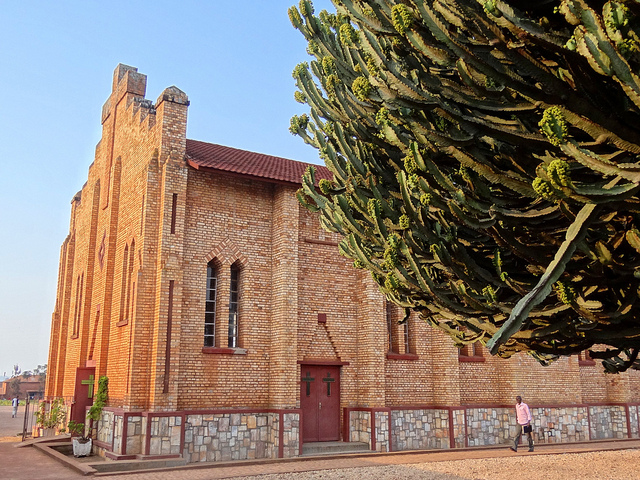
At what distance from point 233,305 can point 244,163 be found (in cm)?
428

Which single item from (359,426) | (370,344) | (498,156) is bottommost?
(359,426)

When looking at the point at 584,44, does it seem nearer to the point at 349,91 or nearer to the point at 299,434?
the point at 349,91

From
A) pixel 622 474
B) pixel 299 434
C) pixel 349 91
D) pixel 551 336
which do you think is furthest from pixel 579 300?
pixel 299 434

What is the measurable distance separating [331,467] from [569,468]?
5353 mm

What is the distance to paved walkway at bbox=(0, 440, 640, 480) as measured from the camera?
12.2m

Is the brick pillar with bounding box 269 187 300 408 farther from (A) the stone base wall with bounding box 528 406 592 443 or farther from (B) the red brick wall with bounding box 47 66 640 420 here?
(A) the stone base wall with bounding box 528 406 592 443

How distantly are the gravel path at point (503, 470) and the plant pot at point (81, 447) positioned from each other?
5944 millimetres

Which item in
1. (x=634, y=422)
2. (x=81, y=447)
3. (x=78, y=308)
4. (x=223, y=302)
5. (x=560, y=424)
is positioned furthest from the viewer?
(x=634, y=422)

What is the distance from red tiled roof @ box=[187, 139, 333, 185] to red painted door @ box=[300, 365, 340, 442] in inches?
219

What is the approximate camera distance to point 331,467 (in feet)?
43.1

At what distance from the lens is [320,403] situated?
1658 centimetres

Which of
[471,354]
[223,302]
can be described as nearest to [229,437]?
[223,302]

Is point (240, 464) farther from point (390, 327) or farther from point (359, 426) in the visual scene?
point (390, 327)

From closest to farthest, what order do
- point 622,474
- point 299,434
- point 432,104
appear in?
point 432,104 → point 622,474 → point 299,434
